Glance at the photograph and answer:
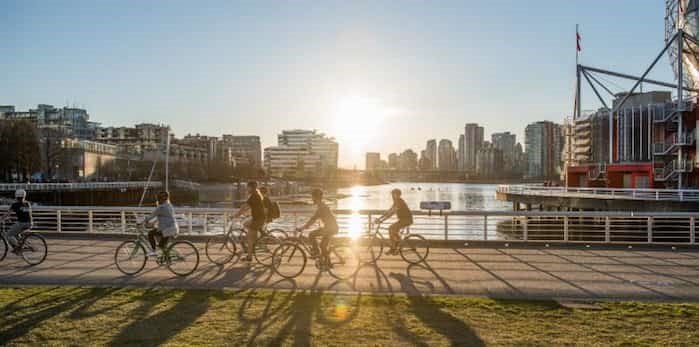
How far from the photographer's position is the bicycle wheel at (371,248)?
13648 mm

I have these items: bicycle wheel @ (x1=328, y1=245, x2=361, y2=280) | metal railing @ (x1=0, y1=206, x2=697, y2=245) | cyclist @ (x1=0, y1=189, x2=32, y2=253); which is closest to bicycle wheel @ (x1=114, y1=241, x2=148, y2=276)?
cyclist @ (x1=0, y1=189, x2=32, y2=253)

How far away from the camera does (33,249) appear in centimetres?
1338

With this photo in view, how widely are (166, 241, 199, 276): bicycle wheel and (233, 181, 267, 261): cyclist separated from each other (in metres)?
1.33

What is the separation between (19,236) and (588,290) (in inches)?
526

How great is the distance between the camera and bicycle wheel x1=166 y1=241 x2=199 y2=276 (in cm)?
1183

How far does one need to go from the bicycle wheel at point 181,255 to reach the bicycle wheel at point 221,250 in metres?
1.14

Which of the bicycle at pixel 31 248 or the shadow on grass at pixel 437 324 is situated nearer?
the shadow on grass at pixel 437 324

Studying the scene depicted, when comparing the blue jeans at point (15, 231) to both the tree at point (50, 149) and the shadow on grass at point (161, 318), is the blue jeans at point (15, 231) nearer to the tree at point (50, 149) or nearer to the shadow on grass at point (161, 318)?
the shadow on grass at point (161, 318)

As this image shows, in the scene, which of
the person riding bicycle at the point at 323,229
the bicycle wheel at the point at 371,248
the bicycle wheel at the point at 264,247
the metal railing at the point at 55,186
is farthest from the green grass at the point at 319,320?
the metal railing at the point at 55,186

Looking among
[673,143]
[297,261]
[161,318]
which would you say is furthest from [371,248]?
[673,143]

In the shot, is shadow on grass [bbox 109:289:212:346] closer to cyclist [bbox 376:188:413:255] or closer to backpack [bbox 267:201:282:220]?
backpack [bbox 267:201:282:220]

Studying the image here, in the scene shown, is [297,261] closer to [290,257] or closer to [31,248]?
[290,257]

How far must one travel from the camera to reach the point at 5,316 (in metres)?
8.22

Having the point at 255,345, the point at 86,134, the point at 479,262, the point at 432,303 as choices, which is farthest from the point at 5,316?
the point at 86,134
